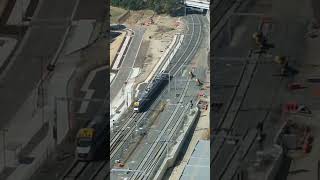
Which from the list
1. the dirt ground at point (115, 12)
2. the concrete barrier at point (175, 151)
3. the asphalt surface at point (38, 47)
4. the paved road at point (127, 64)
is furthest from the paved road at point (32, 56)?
the concrete barrier at point (175, 151)

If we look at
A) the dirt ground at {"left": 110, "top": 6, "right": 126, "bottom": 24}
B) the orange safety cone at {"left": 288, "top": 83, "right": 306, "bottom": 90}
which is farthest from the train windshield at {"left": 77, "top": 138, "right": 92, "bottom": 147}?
the orange safety cone at {"left": 288, "top": 83, "right": 306, "bottom": 90}

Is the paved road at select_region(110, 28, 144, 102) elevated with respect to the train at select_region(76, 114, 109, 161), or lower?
elevated

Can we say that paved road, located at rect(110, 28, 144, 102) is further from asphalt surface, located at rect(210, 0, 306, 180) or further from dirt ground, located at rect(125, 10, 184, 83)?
asphalt surface, located at rect(210, 0, 306, 180)

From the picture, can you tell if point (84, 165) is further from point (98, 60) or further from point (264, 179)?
point (264, 179)

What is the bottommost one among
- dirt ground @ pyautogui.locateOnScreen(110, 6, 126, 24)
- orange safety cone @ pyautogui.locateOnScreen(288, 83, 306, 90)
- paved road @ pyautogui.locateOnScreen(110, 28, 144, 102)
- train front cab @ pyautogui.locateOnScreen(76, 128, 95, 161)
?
train front cab @ pyautogui.locateOnScreen(76, 128, 95, 161)

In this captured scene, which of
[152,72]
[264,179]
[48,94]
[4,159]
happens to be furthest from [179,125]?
[4,159]

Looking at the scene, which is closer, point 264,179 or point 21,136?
point 264,179

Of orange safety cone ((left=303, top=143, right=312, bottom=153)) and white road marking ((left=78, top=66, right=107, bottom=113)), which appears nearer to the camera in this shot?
orange safety cone ((left=303, top=143, right=312, bottom=153))

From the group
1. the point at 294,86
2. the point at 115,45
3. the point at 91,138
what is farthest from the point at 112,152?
the point at 294,86
